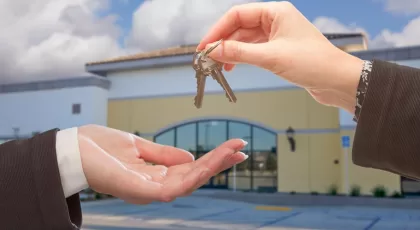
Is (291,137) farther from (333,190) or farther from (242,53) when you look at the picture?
(242,53)

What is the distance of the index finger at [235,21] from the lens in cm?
163

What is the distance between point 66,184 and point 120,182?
0.52 feet

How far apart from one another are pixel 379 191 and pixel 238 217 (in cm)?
669

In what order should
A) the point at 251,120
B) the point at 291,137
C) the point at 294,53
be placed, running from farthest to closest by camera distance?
1. the point at 251,120
2. the point at 291,137
3. the point at 294,53

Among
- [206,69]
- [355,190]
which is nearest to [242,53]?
[206,69]

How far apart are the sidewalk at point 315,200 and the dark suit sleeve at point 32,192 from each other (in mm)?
16750

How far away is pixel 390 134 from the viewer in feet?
3.57

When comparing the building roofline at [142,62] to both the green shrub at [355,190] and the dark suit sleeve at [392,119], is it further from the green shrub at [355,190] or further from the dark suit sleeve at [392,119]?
the dark suit sleeve at [392,119]

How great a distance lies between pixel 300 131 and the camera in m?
19.4

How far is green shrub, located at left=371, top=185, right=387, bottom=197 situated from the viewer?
1711 centimetres

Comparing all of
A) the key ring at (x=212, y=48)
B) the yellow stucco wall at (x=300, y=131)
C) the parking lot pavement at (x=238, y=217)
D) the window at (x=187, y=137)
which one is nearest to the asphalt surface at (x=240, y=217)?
the parking lot pavement at (x=238, y=217)

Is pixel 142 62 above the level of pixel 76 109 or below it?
above

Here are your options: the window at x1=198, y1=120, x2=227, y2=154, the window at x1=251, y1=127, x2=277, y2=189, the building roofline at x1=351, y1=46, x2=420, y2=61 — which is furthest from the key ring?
the window at x1=198, y1=120, x2=227, y2=154

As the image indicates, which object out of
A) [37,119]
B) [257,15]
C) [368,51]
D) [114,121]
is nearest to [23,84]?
[37,119]
